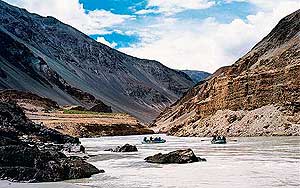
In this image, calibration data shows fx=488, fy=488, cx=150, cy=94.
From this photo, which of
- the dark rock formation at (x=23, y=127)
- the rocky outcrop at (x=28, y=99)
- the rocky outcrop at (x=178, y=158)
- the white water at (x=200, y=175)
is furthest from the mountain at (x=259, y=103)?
the rocky outcrop at (x=28, y=99)

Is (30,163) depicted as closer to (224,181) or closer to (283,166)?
(224,181)

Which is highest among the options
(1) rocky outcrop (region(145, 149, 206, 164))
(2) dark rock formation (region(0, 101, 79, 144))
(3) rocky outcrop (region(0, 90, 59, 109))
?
(3) rocky outcrop (region(0, 90, 59, 109))

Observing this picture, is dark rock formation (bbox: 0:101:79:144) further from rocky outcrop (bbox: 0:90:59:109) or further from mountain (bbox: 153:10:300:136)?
rocky outcrop (bbox: 0:90:59:109)

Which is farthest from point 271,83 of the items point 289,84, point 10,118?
point 10,118

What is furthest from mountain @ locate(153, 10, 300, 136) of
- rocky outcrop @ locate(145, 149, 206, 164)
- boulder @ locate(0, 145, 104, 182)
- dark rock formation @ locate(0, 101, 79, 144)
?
boulder @ locate(0, 145, 104, 182)

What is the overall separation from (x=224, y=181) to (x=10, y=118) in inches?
1612

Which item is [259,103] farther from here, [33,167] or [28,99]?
[28,99]

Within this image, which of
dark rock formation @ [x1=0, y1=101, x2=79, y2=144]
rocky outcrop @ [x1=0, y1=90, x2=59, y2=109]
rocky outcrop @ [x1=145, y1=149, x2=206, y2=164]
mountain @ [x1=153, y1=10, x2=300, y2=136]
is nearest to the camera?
rocky outcrop @ [x1=145, y1=149, x2=206, y2=164]

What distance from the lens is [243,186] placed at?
23500 millimetres

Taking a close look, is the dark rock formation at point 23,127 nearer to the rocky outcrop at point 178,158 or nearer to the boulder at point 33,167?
the rocky outcrop at point 178,158

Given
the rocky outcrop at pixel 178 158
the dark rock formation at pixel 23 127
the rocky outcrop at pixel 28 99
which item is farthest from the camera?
the rocky outcrop at pixel 28 99

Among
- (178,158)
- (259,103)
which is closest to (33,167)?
(178,158)

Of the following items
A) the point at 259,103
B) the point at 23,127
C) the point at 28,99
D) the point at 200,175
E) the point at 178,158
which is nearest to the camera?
the point at 200,175

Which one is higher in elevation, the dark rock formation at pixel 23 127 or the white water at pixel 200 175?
the dark rock formation at pixel 23 127
